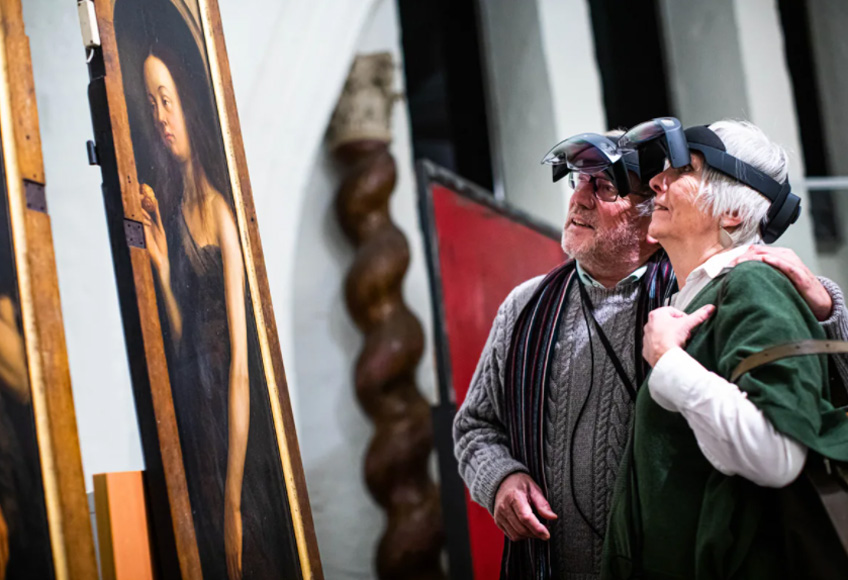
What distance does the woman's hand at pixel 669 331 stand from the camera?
4.56ft

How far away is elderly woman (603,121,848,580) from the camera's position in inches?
49.6

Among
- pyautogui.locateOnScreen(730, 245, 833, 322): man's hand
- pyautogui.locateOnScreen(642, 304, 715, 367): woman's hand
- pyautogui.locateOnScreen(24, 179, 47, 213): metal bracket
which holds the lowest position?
pyautogui.locateOnScreen(642, 304, 715, 367): woman's hand

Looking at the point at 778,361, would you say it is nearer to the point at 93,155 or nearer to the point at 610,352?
the point at 610,352

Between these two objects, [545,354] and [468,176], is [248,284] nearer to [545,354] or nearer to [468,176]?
[545,354]

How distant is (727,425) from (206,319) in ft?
2.86

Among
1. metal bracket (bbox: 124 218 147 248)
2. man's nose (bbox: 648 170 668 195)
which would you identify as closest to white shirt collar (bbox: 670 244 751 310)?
man's nose (bbox: 648 170 668 195)

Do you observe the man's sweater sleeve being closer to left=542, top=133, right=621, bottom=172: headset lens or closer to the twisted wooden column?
left=542, top=133, right=621, bottom=172: headset lens

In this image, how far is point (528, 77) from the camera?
441 cm

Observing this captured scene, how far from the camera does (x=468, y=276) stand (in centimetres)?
295

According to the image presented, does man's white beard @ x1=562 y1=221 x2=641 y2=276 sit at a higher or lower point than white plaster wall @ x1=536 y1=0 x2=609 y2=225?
lower

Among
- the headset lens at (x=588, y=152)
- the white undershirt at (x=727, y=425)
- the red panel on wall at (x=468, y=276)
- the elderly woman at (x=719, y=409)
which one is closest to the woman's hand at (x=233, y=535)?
the elderly woman at (x=719, y=409)

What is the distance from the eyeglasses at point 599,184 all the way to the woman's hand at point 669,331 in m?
0.46

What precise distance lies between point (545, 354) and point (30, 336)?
38.9 inches

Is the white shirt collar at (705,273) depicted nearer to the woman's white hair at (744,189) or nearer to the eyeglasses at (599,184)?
the woman's white hair at (744,189)
